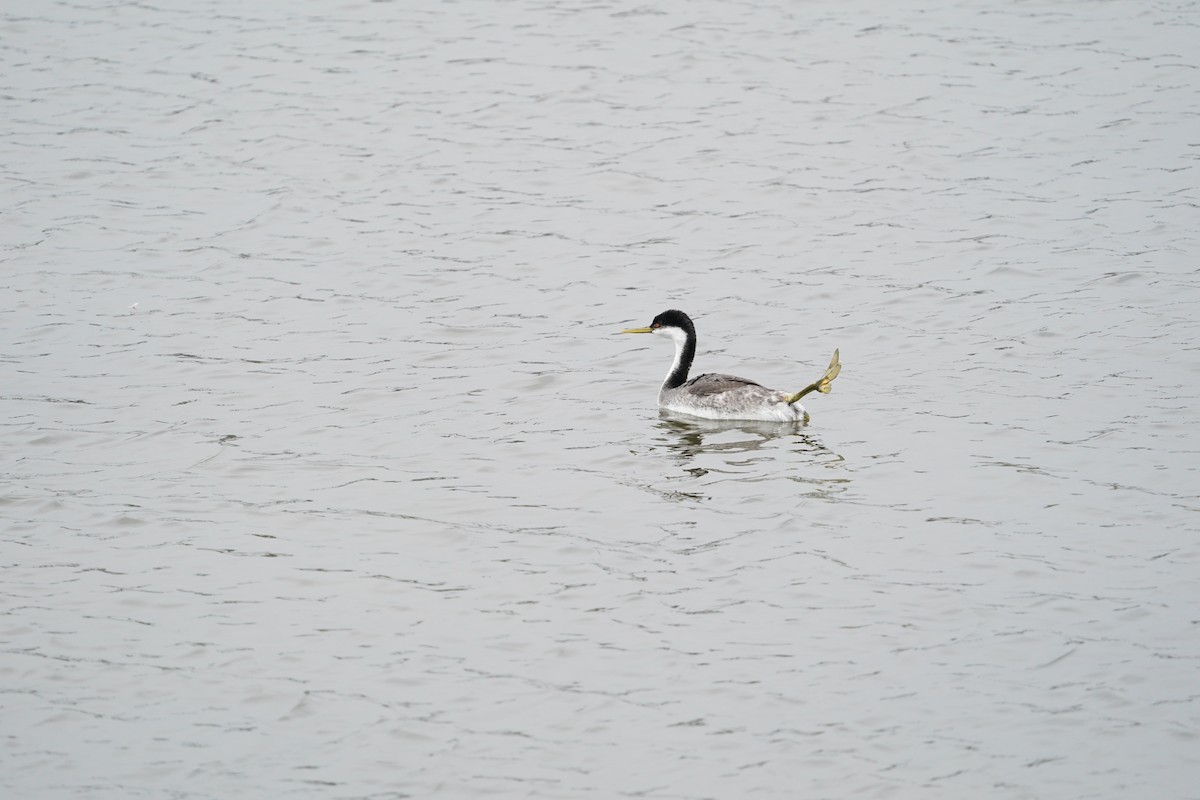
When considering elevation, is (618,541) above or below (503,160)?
below

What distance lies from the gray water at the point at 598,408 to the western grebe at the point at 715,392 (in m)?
0.26

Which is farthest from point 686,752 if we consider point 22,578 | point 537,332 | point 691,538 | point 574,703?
point 537,332

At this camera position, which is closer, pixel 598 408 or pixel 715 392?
pixel 715 392

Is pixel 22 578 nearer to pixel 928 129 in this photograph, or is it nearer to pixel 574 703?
pixel 574 703

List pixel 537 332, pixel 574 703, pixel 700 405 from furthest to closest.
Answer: pixel 537 332, pixel 700 405, pixel 574 703

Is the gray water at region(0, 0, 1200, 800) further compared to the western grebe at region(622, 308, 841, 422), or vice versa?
the western grebe at region(622, 308, 841, 422)

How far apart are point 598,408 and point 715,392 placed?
137 centimetres

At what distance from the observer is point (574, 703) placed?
1027 cm

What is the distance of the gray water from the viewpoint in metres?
10.0

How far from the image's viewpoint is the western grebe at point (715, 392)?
618 inches

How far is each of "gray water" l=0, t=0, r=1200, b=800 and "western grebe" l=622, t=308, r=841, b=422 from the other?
0.84 feet

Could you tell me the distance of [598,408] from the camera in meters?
16.6

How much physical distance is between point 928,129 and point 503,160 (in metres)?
7.25

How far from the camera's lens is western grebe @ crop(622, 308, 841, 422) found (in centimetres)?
1570
